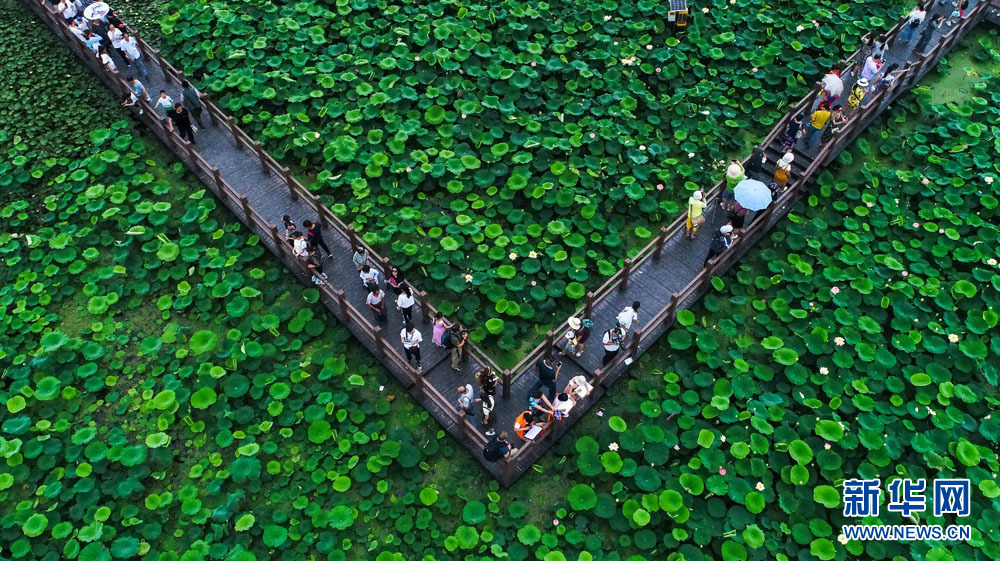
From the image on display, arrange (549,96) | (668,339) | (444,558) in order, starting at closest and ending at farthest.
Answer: (444,558) < (668,339) < (549,96)

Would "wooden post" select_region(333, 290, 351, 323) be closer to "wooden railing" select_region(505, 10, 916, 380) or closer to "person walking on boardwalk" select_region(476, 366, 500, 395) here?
"person walking on boardwalk" select_region(476, 366, 500, 395)

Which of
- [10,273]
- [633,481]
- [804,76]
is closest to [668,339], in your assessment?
[633,481]

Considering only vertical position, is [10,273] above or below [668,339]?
below

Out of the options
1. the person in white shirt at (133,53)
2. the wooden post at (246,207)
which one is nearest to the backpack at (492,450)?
the wooden post at (246,207)

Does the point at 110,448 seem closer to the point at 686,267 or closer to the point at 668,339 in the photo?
the point at 668,339

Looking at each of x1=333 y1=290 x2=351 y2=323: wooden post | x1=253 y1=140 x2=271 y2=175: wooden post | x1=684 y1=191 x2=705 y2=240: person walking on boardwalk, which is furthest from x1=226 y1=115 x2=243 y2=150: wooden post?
x1=684 y1=191 x2=705 y2=240: person walking on boardwalk
